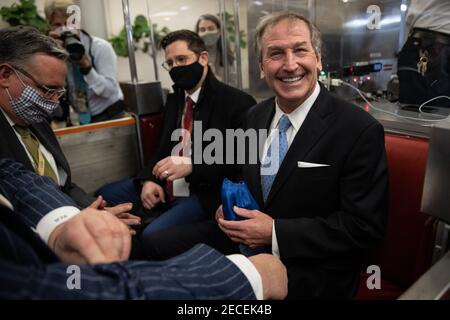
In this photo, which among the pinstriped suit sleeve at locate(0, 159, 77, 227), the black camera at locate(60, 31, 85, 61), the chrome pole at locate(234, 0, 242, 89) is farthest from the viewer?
the chrome pole at locate(234, 0, 242, 89)

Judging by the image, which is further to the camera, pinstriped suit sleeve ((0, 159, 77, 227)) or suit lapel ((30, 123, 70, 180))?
suit lapel ((30, 123, 70, 180))

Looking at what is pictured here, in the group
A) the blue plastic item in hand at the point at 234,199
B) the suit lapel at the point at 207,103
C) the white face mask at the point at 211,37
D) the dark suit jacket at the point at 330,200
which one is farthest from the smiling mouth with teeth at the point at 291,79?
the white face mask at the point at 211,37

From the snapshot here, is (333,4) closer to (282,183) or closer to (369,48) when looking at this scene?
(369,48)

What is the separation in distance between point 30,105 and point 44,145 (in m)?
0.23

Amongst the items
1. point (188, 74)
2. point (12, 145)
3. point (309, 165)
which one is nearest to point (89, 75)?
point (188, 74)

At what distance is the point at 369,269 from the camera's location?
1.22 m

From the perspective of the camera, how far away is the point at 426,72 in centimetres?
148

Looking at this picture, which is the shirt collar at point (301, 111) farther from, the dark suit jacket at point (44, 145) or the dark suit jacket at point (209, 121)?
the dark suit jacket at point (44, 145)

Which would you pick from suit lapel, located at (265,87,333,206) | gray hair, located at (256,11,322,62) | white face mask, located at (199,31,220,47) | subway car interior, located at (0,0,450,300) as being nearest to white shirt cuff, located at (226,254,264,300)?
subway car interior, located at (0,0,450,300)

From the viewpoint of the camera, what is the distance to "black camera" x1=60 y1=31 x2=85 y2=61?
203 cm

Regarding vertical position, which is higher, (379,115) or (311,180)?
(379,115)

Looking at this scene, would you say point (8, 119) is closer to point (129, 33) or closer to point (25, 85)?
point (25, 85)

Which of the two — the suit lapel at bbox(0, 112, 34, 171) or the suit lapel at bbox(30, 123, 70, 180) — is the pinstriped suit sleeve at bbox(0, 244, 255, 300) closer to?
the suit lapel at bbox(0, 112, 34, 171)

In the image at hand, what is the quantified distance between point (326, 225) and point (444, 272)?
1.21 feet
